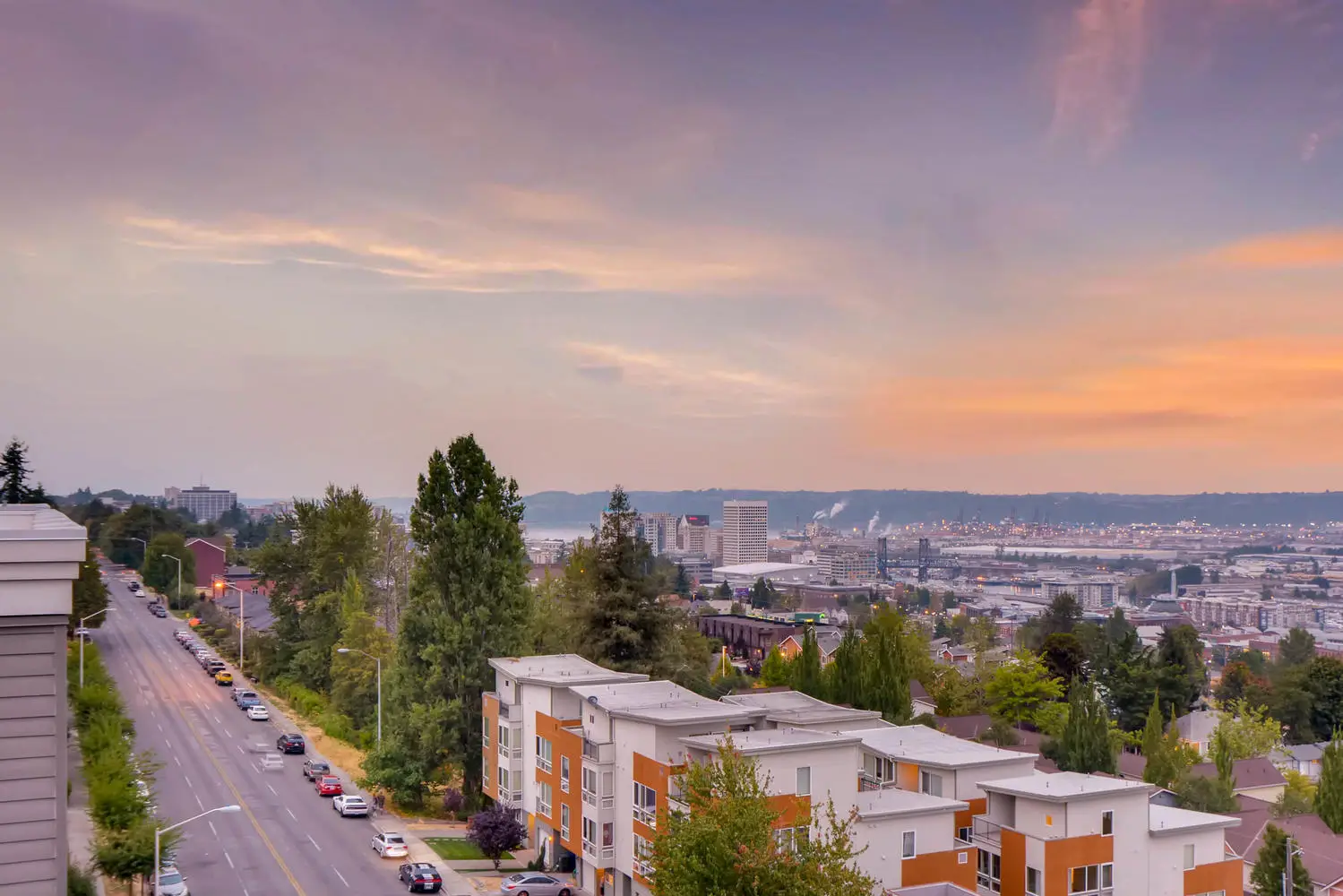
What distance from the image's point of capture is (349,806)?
52.9 meters

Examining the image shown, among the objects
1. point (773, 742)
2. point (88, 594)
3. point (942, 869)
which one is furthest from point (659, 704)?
point (88, 594)

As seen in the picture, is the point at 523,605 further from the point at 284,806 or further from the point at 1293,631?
the point at 1293,631

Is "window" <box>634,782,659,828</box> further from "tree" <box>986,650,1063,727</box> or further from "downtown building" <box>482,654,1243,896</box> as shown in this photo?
"tree" <box>986,650,1063,727</box>

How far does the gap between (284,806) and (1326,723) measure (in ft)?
292

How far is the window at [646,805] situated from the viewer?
1532 inches

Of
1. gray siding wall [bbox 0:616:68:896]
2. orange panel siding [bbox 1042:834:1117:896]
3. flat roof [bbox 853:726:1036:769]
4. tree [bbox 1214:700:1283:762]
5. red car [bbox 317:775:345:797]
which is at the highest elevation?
gray siding wall [bbox 0:616:68:896]

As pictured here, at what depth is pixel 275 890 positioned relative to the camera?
4091 centimetres

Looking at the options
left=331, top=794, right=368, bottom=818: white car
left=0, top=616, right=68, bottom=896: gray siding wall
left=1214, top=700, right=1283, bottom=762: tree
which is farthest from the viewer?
left=1214, top=700, right=1283, bottom=762: tree

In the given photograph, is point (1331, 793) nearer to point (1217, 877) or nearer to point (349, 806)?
point (1217, 877)

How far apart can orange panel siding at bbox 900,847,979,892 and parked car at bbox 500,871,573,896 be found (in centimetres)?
1318

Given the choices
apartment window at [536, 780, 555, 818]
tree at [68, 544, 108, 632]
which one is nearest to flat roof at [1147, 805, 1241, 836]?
apartment window at [536, 780, 555, 818]

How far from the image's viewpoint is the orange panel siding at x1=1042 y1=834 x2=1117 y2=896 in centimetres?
3644

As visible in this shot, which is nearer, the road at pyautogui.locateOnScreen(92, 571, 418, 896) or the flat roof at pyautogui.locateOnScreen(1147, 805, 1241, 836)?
the flat roof at pyautogui.locateOnScreen(1147, 805, 1241, 836)

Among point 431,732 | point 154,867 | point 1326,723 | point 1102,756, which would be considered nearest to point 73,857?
point 154,867
